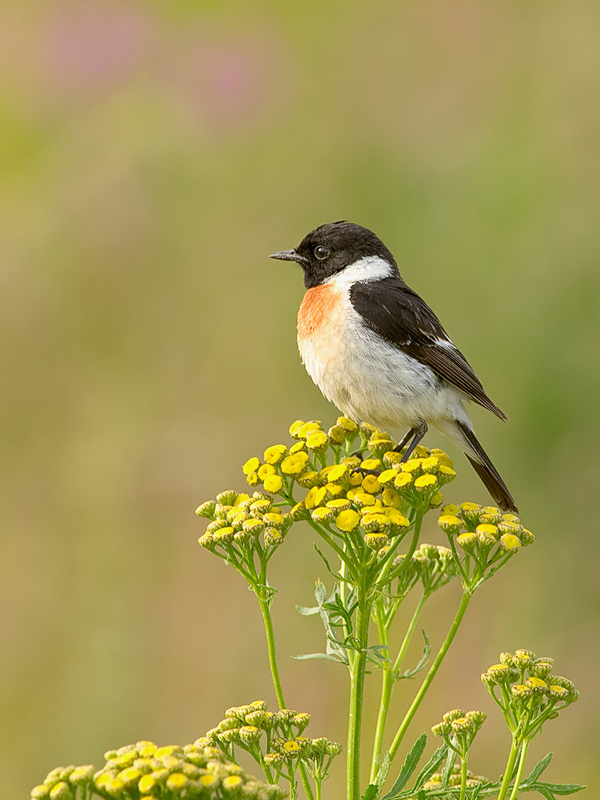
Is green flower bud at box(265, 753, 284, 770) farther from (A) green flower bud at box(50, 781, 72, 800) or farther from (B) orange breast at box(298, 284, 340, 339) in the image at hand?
(B) orange breast at box(298, 284, 340, 339)

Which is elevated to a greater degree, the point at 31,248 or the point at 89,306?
the point at 31,248

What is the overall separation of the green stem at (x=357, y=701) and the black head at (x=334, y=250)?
109 inches

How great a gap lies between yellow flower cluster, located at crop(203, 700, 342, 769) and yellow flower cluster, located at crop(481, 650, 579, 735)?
0.57 meters

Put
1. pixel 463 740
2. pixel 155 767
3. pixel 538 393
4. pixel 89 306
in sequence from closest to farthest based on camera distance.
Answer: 1. pixel 155 767
2. pixel 463 740
3. pixel 538 393
4. pixel 89 306

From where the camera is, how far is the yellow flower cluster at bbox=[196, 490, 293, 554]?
3.24 m

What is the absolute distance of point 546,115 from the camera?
30.1 feet

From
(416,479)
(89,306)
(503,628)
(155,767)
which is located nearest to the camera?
(155,767)

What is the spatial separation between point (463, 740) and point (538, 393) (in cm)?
467

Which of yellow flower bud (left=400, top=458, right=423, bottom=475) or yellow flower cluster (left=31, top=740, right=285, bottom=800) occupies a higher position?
yellow flower bud (left=400, top=458, right=423, bottom=475)

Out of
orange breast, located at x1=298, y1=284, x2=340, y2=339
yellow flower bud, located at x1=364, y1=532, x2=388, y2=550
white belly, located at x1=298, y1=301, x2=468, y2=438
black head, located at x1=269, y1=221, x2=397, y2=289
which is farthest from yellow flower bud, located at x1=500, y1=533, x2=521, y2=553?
black head, located at x1=269, y1=221, x2=397, y2=289

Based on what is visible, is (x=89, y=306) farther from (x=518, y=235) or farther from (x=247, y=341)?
(x=518, y=235)

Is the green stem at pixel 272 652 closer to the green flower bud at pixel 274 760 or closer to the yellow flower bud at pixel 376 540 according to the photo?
the green flower bud at pixel 274 760

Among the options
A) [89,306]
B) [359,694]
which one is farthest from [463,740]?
[89,306]

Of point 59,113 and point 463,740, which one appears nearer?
point 463,740
